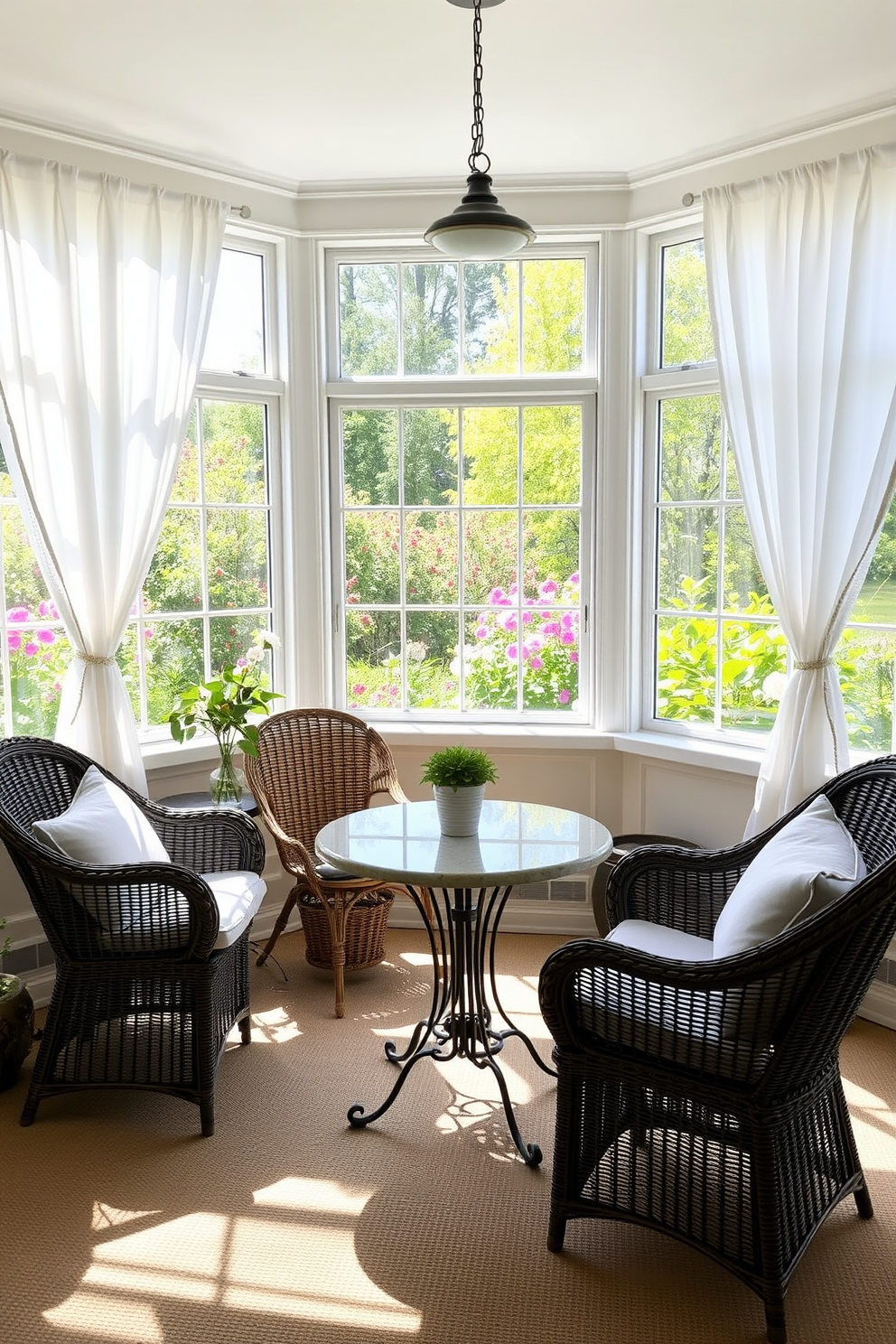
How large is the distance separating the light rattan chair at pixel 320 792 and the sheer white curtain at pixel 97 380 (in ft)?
1.63

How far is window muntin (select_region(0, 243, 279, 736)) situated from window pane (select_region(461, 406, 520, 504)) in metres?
0.83

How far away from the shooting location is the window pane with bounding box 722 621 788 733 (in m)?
3.99

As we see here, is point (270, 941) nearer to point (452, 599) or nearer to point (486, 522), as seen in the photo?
point (452, 599)

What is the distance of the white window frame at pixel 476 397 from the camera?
435cm

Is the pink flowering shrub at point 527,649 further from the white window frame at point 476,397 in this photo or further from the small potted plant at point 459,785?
the small potted plant at point 459,785

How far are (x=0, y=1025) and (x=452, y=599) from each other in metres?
2.37

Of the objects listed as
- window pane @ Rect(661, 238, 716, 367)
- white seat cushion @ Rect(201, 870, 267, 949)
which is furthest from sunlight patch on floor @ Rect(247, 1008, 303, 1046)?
window pane @ Rect(661, 238, 716, 367)

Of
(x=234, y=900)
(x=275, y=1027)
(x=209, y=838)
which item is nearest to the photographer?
(x=234, y=900)

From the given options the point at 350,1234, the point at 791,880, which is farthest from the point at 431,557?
the point at 350,1234

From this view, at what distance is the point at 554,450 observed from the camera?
14.5 feet

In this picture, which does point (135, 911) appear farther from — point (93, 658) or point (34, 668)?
point (34, 668)

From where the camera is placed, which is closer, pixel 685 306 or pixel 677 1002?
pixel 677 1002

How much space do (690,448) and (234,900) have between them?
8.13 ft

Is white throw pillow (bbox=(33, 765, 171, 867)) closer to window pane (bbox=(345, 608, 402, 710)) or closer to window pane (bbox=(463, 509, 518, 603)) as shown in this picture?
window pane (bbox=(345, 608, 402, 710))
